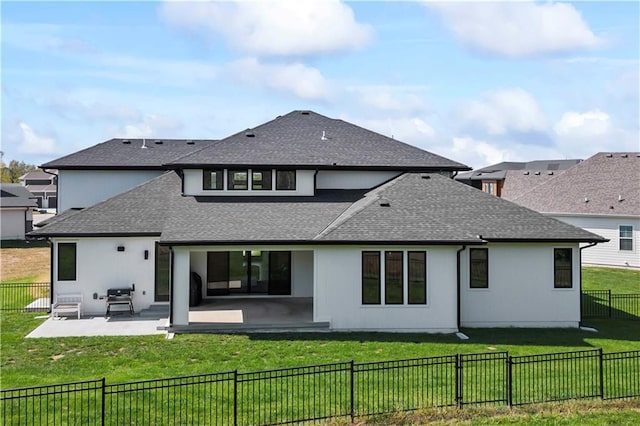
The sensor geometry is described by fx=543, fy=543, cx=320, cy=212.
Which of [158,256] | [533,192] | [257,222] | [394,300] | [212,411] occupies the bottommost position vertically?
[212,411]

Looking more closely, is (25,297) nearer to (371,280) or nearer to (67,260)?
(67,260)

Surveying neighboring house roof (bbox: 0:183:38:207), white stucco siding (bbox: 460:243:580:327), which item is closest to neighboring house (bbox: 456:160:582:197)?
white stucco siding (bbox: 460:243:580:327)

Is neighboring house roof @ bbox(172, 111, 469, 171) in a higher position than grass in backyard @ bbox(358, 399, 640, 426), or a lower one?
higher

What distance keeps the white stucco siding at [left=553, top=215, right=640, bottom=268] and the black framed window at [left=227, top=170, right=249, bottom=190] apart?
72.5 feet

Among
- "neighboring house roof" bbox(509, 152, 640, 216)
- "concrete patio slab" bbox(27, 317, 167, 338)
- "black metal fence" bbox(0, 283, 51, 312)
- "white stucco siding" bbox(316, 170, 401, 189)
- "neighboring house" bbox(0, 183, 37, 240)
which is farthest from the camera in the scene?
"neighboring house" bbox(0, 183, 37, 240)

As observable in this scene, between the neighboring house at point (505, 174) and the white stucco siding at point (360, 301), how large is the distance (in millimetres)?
32625

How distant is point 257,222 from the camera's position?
18219mm

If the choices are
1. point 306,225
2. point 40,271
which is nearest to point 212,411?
point 306,225

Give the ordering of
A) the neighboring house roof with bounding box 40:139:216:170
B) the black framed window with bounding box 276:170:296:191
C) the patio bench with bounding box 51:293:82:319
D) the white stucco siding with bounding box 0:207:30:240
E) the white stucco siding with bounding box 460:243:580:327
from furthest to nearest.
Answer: the white stucco siding with bounding box 0:207:30:240 → the neighboring house roof with bounding box 40:139:216:170 → the black framed window with bounding box 276:170:296:191 → the patio bench with bounding box 51:293:82:319 → the white stucco siding with bounding box 460:243:580:327

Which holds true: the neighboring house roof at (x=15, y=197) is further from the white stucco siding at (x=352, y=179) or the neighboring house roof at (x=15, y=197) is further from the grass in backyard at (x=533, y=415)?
the grass in backyard at (x=533, y=415)

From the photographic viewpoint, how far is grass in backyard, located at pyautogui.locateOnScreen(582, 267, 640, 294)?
82.8 feet

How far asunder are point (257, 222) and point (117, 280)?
531 centimetres

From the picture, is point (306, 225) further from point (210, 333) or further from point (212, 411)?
point (212, 411)

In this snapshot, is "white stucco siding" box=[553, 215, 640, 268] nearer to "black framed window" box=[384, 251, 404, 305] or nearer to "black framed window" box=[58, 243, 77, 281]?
"black framed window" box=[384, 251, 404, 305]
